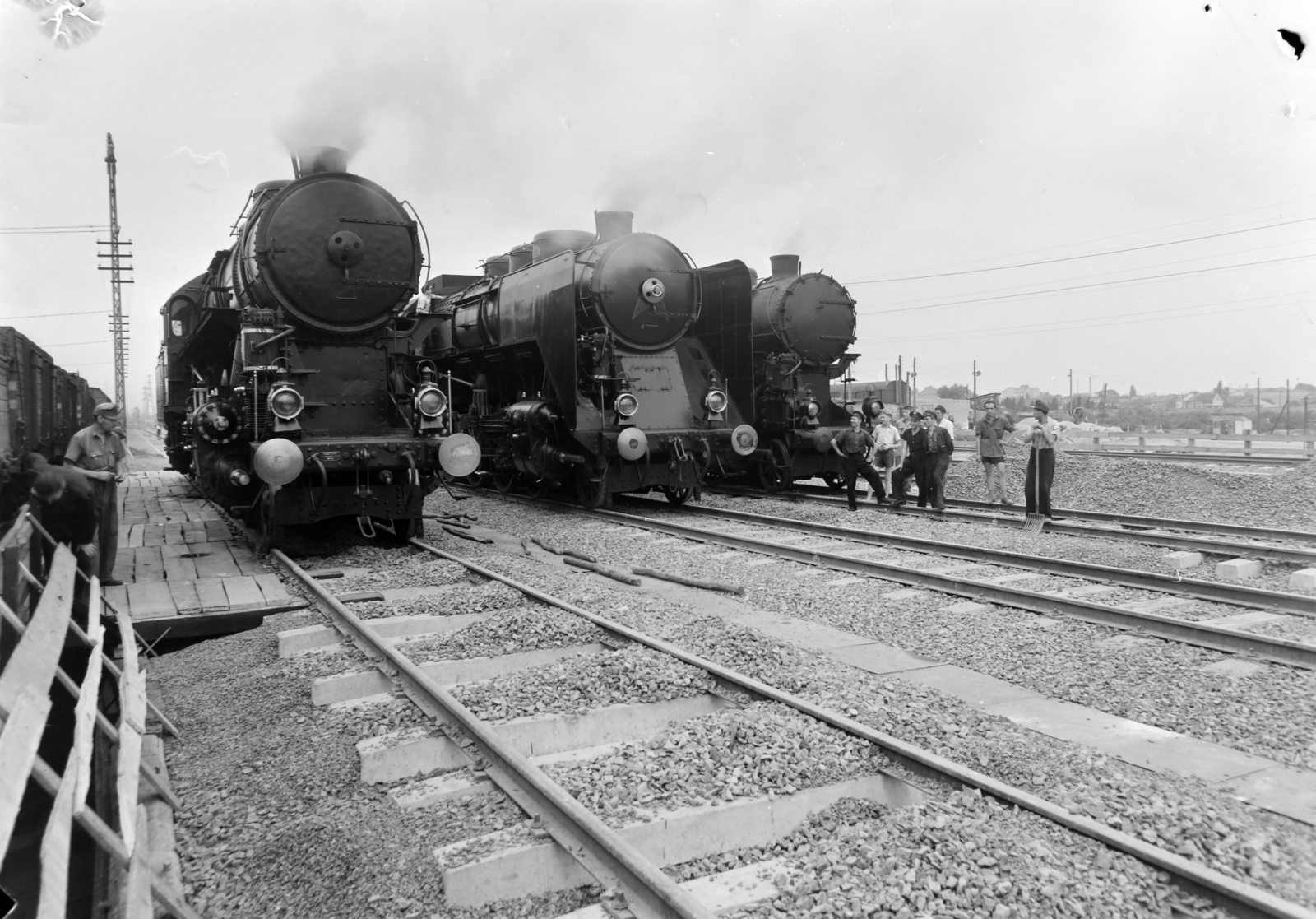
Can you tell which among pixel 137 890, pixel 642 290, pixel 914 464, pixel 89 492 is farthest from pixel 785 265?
pixel 137 890

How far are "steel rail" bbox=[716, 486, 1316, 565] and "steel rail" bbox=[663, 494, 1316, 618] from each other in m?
1.29

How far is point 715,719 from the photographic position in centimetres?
395

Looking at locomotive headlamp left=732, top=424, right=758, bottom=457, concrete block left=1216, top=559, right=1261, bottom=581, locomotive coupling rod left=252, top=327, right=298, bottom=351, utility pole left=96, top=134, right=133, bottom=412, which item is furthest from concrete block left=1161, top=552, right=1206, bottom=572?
utility pole left=96, top=134, right=133, bottom=412

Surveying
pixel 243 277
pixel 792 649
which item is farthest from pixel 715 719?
pixel 243 277

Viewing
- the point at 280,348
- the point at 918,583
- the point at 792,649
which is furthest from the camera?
the point at 280,348

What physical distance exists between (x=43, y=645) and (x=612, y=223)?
10.1 m

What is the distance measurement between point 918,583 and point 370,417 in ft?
18.5

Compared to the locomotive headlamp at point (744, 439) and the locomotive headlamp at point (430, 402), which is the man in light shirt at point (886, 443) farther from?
the locomotive headlamp at point (430, 402)

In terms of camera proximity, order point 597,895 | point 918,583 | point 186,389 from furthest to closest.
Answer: point 186,389
point 918,583
point 597,895

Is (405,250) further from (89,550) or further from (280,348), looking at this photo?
(89,550)

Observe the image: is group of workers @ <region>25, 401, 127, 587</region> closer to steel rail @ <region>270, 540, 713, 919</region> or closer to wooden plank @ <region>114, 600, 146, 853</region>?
wooden plank @ <region>114, 600, 146, 853</region>

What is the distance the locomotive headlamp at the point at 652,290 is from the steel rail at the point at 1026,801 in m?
7.08

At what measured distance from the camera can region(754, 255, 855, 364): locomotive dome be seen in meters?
14.5

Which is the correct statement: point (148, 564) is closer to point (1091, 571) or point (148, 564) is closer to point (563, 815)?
point (563, 815)
